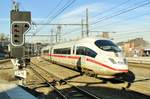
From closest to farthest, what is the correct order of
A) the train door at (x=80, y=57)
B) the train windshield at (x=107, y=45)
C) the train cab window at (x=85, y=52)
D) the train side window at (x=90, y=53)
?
the train windshield at (x=107, y=45) < the train side window at (x=90, y=53) < the train cab window at (x=85, y=52) < the train door at (x=80, y=57)

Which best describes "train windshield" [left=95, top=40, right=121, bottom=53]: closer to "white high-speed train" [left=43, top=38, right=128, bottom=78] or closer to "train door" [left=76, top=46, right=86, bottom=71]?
"white high-speed train" [left=43, top=38, right=128, bottom=78]

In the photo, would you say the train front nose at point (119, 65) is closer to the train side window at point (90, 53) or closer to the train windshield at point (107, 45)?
the train windshield at point (107, 45)

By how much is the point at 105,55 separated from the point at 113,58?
762 mm

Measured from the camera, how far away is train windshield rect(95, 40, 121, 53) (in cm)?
2392

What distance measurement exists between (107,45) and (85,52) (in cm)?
228

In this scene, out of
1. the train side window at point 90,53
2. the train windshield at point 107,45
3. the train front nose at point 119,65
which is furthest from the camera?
the train side window at point 90,53

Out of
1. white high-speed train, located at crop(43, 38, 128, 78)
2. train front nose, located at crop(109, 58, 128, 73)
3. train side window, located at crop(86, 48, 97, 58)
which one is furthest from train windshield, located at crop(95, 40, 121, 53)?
train front nose, located at crop(109, 58, 128, 73)

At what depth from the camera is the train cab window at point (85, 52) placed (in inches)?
976

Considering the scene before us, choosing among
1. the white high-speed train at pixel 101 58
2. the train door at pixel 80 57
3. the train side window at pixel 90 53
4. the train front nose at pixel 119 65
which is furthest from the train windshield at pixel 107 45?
the train door at pixel 80 57

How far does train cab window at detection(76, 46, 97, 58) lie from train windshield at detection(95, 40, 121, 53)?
605 mm

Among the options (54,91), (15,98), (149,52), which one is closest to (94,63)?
(54,91)

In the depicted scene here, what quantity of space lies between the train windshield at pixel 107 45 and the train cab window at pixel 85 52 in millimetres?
605

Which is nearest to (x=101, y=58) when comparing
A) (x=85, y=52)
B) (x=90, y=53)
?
(x=90, y=53)

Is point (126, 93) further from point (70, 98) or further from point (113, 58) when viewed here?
point (113, 58)
